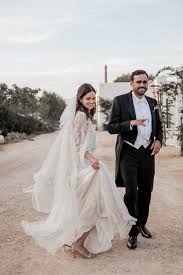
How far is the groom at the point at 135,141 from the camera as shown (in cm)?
566

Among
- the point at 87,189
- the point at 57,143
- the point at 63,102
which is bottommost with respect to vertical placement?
the point at 63,102

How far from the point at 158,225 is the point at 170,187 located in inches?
132

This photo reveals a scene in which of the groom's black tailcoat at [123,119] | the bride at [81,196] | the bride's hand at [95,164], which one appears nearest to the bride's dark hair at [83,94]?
the bride at [81,196]

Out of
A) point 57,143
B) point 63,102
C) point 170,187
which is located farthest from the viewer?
point 63,102

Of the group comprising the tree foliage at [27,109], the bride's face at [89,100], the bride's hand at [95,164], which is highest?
the bride's face at [89,100]

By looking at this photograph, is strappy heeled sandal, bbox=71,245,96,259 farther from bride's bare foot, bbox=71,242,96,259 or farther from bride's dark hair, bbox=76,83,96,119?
bride's dark hair, bbox=76,83,96,119

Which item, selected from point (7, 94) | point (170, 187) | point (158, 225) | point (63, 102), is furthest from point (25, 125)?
point (158, 225)

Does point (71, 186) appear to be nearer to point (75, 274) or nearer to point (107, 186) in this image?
point (107, 186)

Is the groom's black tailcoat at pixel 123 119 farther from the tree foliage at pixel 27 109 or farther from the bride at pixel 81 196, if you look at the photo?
the tree foliage at pixel 27 109

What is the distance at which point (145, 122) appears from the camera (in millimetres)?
5762

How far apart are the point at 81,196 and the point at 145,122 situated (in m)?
1.21

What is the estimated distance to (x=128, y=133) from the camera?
5727 millimetres

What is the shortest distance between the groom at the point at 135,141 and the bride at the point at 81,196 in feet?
1.16

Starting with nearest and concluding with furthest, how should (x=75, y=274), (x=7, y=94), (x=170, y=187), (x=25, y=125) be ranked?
(x=75, y=274), (x=170, y=187), (x=25, y=125), (x=7, y=94)
